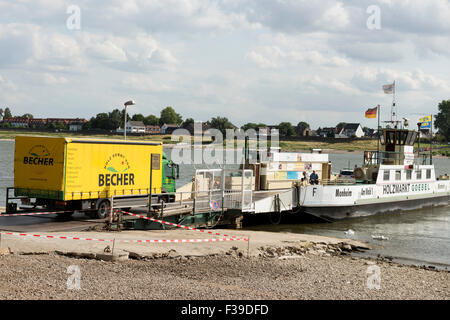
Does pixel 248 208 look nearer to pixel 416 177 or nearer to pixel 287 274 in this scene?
pixel 287 274

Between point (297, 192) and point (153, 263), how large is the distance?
14890 millimetres

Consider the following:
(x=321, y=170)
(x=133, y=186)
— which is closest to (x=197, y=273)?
(x=133, y=186)

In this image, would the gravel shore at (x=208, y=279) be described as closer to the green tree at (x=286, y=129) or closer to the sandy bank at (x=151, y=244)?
the sandy bank at (x=151, y=244)

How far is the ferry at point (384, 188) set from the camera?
31.0 meters

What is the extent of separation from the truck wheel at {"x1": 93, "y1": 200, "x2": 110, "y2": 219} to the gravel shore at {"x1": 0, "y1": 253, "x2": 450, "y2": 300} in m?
6.34

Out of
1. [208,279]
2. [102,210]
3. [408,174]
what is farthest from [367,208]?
[208,279]

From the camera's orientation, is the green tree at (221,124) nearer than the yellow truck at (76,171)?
No

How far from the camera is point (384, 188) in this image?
3566 cm

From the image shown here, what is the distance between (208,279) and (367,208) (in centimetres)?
2168

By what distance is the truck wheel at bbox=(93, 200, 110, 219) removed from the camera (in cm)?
2238

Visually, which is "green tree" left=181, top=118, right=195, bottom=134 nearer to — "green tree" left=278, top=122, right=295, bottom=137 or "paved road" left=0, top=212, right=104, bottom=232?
"green tree" left=278, top=122, right=295, bottom=137

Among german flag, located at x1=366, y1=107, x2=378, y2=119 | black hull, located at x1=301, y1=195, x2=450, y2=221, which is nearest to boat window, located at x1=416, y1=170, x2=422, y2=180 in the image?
black hull, located at x1=301, y1=195, x2=450, y2=221

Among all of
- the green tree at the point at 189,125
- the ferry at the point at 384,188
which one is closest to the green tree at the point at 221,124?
the green tree at the point at 189,125

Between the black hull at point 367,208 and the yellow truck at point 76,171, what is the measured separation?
1100 cm
